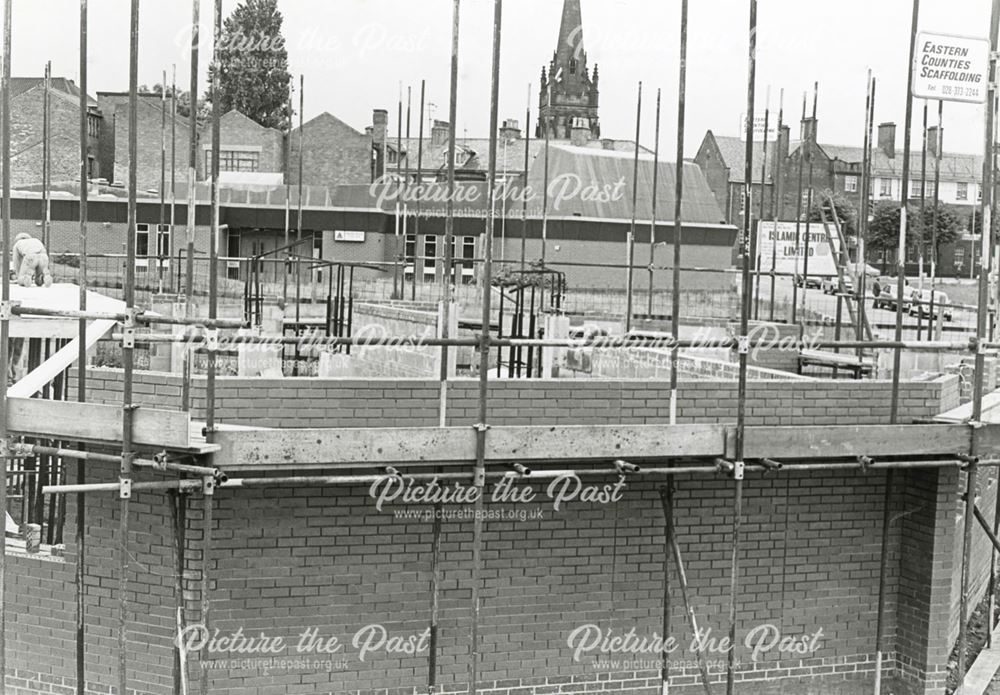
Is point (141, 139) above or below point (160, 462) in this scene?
above

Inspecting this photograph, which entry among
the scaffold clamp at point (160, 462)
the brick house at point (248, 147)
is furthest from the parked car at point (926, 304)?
the brick house at point (248, 147)

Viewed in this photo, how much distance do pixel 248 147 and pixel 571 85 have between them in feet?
102

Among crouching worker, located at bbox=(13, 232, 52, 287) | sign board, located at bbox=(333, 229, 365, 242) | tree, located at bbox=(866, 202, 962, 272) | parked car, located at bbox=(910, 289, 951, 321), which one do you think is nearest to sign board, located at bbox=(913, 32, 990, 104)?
parked car, located at bbox=(910, 289, 951, 321)

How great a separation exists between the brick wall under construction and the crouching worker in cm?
318

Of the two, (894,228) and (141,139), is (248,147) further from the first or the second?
(894,228)

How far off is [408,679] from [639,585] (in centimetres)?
195

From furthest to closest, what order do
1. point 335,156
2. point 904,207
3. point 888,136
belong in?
point 888,136 < point 335,156 < point 904,207

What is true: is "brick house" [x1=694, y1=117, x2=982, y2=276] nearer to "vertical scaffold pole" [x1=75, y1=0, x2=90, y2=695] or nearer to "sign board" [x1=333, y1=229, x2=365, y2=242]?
"sign board" [x1=333, y1=229, x2=365, y2=242]

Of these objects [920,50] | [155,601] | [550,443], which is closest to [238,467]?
[155,601]

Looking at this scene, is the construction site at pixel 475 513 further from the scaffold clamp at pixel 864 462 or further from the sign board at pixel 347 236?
the sign board at pixel 347 236

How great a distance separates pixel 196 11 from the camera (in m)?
7.07

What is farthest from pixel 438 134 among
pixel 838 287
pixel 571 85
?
pixel 838 287

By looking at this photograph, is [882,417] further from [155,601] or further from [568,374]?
[155,601]

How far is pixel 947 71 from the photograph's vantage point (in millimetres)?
8789
